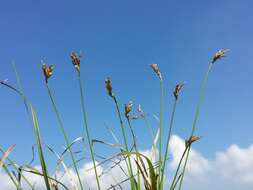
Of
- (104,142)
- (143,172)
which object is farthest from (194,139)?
(104,142)

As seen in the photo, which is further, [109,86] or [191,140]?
[109,86]

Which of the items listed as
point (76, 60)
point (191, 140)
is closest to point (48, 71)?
point (76, 60)

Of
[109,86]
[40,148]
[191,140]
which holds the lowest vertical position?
[40,148]

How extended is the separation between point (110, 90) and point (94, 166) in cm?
45

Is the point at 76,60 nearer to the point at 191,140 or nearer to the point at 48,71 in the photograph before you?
the point at 48,71

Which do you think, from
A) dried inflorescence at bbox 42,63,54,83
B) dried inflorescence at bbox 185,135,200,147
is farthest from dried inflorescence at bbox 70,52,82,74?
dried inflorescence at bbox 185,135,200,147

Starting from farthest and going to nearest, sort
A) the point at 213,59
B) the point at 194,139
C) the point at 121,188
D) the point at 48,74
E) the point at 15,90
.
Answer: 1. the point at 213,59
2. the point at 121,188
3. the point at 15,90
4. the point at 48,74
5. the point at 194,139

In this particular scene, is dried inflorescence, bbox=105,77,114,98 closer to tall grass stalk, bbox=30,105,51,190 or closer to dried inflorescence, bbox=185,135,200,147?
tall grass stalk, bbox=30,105,51,190

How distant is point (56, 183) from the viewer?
223 cm

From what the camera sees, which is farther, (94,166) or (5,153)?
(94,166)

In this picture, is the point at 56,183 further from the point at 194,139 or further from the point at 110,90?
the point at 194,139

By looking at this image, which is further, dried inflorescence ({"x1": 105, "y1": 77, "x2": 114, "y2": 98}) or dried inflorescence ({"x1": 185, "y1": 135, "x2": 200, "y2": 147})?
dried inflorescence ({"x1": 105, "y1": 77, "x2": 114, "y2": 98})

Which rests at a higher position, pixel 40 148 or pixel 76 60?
pixel 76 60

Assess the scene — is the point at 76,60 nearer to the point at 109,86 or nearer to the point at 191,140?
the point at 109,86
